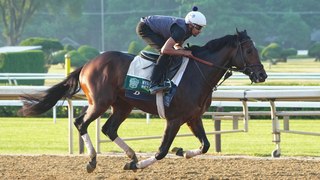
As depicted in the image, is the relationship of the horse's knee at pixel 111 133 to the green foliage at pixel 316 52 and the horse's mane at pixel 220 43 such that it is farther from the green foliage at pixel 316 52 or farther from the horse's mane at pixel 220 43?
the green foliage at pixel 316 52

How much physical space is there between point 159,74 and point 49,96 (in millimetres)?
1466

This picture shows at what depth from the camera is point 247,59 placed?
823 centimetres

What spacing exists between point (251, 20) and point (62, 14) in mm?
14305

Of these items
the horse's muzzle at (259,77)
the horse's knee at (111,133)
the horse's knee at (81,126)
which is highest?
the horse's muzzle at (259,77)

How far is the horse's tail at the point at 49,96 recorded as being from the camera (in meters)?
9.12

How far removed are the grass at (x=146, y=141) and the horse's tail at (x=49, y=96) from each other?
1884 mm

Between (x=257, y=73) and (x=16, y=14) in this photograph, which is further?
(x=16, y=14)

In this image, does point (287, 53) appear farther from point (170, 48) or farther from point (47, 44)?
point (170, 48)

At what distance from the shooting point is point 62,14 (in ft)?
221

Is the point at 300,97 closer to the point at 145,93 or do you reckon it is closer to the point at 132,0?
the point at 145,93

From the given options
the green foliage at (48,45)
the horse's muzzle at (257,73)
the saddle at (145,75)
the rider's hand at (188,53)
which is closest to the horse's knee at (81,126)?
the saddle at (145,75)

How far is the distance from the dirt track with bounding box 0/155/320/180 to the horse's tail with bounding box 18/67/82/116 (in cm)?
55

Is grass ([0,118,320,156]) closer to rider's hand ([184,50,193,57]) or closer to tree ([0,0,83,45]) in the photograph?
rider's hand ([184,50,193,57])

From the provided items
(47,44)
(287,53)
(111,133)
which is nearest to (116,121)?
(111,133)
